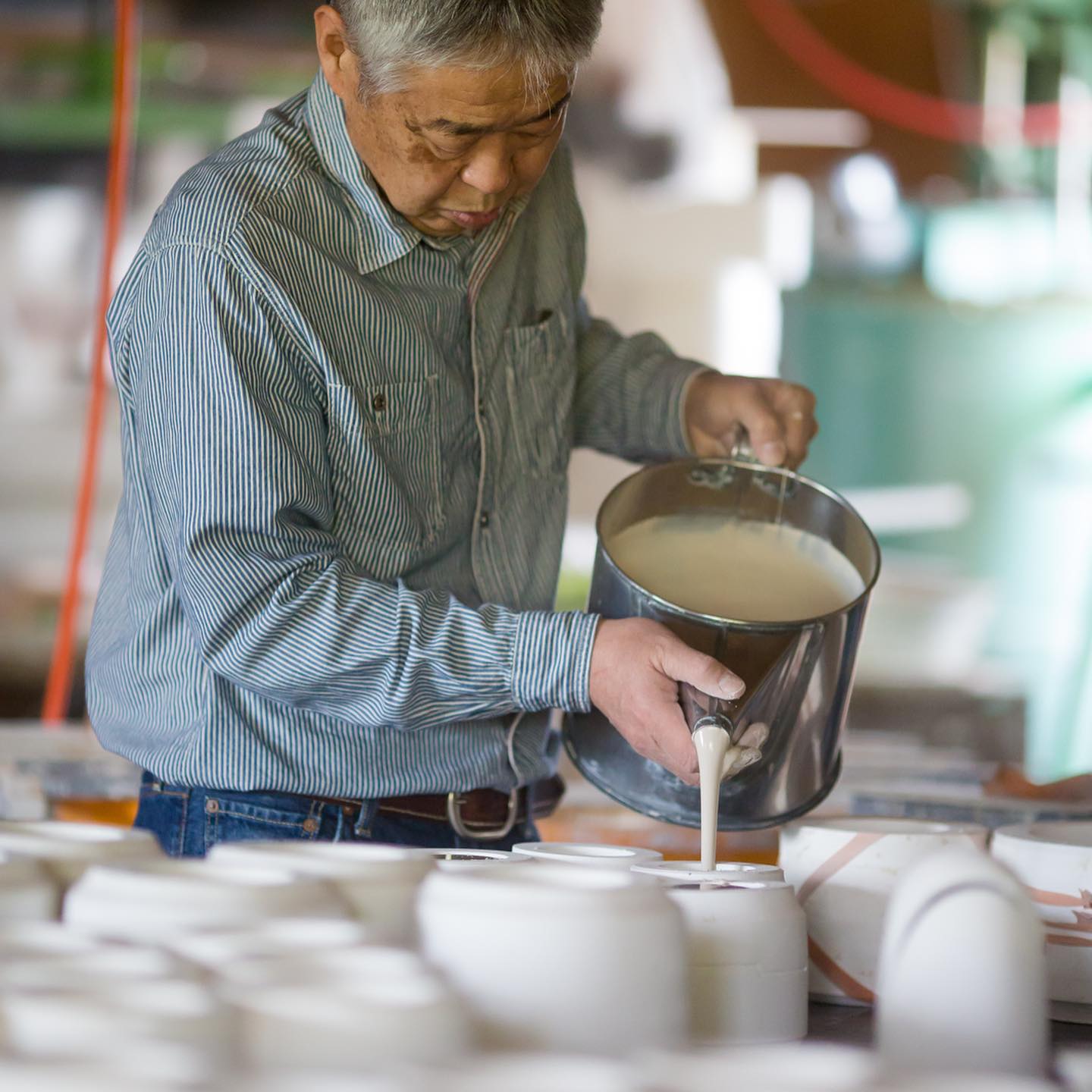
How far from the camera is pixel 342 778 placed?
1.52 meters

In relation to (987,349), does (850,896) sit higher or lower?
lower

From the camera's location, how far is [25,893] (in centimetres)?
91

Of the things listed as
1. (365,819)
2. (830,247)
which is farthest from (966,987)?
(830,247)

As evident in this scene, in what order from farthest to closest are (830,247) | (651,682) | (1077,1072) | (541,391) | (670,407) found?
(830,247) → (670,407) → (541,391) → (651,682) → (1077,1072)

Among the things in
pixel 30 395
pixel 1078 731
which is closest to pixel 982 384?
pixel 1078 731

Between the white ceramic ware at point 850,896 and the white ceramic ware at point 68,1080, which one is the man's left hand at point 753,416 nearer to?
the white ceramic ware at point 850,896

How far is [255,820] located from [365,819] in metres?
0.11

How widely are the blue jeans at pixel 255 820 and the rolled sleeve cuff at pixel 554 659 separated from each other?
179 mm

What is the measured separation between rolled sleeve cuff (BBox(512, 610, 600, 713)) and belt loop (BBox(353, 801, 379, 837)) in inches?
8.5

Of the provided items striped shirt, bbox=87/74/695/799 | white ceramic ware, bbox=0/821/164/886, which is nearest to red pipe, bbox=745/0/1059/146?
striped shirt, bbox=87/74/695/799

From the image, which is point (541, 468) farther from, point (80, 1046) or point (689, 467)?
point (80, 1046)

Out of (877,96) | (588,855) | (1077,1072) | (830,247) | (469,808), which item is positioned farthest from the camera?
(830,247)

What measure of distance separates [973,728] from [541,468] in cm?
222

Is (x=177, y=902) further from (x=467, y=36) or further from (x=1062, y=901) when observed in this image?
(x=467, y=36)
